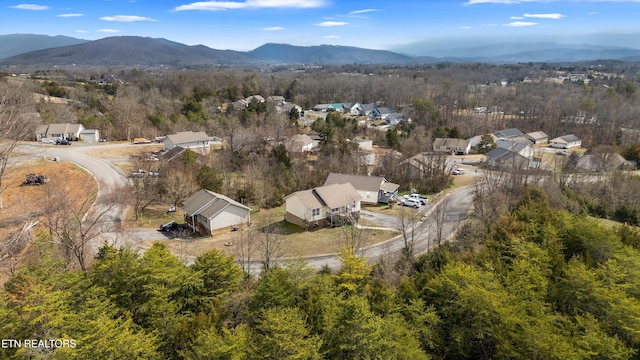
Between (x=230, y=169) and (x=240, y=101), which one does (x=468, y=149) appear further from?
(x=240, y=101)

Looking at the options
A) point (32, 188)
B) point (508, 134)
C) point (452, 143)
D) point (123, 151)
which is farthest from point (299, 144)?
point (508, 134)

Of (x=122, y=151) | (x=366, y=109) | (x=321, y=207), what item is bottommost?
(x=321, y=207)

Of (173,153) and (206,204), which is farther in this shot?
(173,153)

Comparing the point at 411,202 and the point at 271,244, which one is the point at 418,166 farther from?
the point at 271,244

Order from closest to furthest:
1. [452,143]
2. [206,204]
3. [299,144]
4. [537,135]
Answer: [206,204]
[299,144]
[452,143]
[537,135]

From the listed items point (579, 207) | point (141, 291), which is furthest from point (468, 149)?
point (141, 291)

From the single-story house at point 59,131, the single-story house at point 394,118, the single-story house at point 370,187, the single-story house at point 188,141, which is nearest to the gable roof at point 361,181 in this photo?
the single-story house at point 370,187
